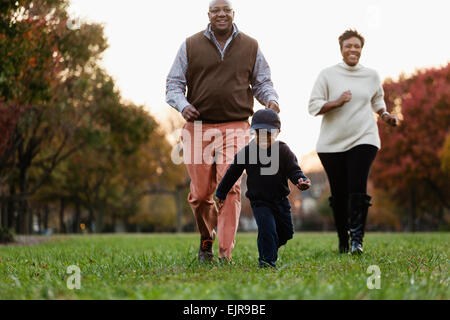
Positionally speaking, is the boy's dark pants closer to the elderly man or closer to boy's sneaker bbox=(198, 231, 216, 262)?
the elderly man

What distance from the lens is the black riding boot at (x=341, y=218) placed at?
6969 mm

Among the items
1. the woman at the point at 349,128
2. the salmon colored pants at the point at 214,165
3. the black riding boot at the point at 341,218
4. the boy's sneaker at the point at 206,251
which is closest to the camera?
the salmon colored pants at the point at 214,165

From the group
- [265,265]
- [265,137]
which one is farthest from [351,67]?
[265,265]

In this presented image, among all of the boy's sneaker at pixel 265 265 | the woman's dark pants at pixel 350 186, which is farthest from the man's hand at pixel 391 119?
the boy's sneaker at pixel 265 265

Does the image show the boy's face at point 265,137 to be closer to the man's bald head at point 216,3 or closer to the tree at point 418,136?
the man's bald head at point 216,3

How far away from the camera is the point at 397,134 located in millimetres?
30797

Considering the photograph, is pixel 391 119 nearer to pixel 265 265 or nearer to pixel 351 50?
pixel 351 50

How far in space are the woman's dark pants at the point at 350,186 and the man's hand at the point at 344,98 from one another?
55cm

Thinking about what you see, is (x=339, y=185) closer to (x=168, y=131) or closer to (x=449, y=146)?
(x=449, y=146)

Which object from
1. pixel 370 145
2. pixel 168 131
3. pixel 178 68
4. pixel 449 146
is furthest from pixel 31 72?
pixel 168 131

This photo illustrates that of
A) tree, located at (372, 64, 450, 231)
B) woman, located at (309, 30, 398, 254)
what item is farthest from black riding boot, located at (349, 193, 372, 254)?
tree, located at (372, 64, 450, 231)

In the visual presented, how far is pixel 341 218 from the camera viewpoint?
697 centimetres

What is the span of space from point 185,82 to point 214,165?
36.4 inches
